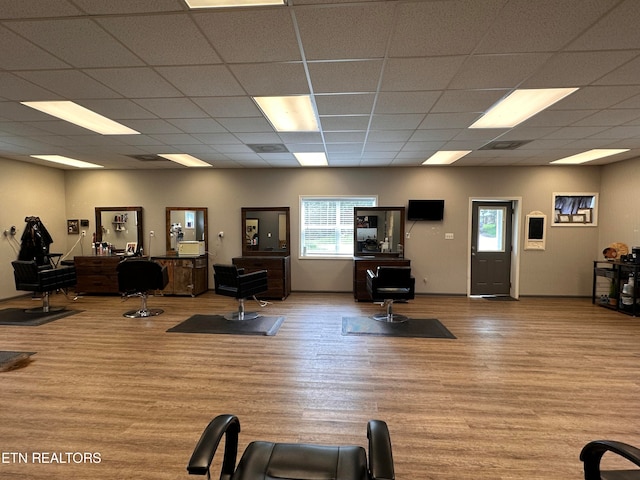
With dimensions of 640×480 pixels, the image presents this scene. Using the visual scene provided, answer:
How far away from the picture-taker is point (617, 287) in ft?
18.4

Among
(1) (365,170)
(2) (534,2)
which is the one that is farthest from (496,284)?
(2) (534,2)

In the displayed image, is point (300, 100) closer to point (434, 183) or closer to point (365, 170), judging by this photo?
point (365, 170)

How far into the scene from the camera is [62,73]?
2.62m

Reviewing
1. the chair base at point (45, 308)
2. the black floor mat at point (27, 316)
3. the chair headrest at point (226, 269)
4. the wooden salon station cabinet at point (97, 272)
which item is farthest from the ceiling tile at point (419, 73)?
the wooden salon station cabinet at point (97, 272)

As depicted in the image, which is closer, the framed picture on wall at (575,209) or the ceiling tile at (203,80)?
the ceiling tile at (203,80)

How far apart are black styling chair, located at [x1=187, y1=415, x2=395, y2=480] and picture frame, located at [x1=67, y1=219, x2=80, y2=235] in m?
7.75

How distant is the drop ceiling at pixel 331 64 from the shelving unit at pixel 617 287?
8.46ft

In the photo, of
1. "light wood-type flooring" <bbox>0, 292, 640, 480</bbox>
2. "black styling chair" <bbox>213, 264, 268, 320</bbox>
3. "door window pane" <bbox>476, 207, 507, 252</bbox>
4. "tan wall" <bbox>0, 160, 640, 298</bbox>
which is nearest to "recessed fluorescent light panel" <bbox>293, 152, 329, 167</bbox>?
"tan wall" <bbox>0, 160, 640, 298</bbox>

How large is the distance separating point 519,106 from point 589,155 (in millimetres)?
3269

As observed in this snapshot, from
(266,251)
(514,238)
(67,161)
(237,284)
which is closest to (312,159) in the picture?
(266,251)

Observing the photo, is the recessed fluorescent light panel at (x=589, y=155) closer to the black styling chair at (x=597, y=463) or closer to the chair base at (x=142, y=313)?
the black styling chair at (x=597, y=463)

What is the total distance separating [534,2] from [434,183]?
4.99m

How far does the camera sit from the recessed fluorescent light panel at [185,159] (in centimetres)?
574

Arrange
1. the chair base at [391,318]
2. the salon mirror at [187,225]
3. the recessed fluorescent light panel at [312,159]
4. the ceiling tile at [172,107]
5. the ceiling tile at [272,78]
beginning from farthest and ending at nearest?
the salon mirror at [187,225], the recessed fluorescent light panel at [312,159], the chair base at [391,318], the ceiling tile at [172,107], the ceiling tile at [272,78]
